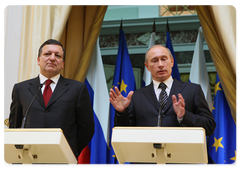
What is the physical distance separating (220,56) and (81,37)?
1.46 meters

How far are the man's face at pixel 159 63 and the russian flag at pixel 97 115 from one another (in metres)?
1.30

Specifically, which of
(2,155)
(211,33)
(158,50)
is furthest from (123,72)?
(2,155)

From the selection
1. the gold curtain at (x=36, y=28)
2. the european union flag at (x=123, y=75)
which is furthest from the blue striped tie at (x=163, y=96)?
the european union flag at (x=123, y=75)

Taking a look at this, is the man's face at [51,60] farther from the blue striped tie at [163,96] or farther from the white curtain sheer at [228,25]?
the white curtain sheer at [228,25]

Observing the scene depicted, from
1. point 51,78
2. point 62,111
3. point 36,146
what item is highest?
point 51,78

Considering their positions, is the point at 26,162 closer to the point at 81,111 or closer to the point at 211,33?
the point at 81,111

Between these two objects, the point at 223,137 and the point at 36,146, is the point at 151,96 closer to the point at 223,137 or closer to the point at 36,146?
the point at 36,146

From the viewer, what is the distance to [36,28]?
12.1ft

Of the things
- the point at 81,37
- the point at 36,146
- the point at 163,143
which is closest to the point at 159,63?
the point at 163,143

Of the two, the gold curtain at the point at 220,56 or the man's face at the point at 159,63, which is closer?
the man's face at the point at 159,63

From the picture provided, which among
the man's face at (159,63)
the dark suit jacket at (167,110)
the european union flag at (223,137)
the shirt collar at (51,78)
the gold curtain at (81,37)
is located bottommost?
the european union flag at (223,137)

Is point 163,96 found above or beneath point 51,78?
beneath

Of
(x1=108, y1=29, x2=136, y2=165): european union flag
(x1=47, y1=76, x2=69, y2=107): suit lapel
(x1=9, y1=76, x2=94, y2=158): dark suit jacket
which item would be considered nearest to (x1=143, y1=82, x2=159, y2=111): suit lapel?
(x1=9, y1=76, x2=94, y2=158): dark suit jacket

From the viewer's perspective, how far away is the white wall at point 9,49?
3420mm
